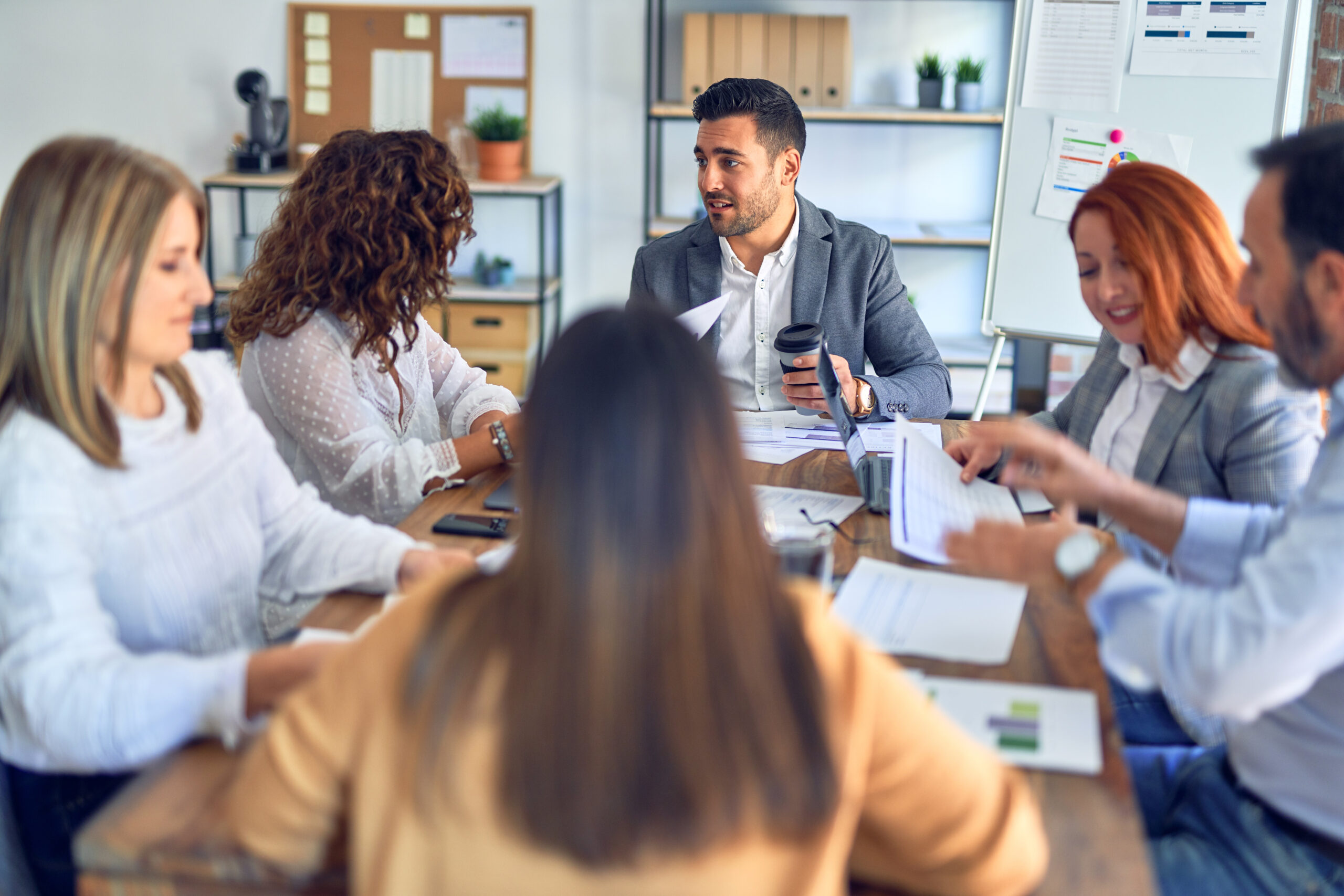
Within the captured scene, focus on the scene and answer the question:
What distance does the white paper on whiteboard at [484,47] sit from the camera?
429 centimetres

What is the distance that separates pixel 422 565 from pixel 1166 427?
3.17 ft

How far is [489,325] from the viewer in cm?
424

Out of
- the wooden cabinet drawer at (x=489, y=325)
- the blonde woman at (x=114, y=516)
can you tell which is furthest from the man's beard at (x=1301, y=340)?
the wooden cabinet drawer at (x=489, y=325)

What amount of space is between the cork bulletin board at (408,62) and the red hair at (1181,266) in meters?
3.28

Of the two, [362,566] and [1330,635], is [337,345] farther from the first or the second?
[1330,635]

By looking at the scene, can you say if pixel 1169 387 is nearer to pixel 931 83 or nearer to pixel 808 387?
pixel 808 387

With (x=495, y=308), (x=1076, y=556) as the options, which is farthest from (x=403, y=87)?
(x=1076, y=556)

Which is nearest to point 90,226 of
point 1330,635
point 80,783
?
point 80,783

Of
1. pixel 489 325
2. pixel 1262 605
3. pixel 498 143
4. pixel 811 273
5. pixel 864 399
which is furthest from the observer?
pixel 489 325

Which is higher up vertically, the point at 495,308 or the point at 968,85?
the point at 968,85

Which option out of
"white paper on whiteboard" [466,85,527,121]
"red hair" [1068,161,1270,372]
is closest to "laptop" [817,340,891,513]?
"red hair" [1068,161,1270,372]

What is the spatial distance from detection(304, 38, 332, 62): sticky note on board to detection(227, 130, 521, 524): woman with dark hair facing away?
9.45 feet

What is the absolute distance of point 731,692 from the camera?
674mm

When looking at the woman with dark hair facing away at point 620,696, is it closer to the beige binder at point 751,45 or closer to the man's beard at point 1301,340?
the man's beard at point 1301,340
